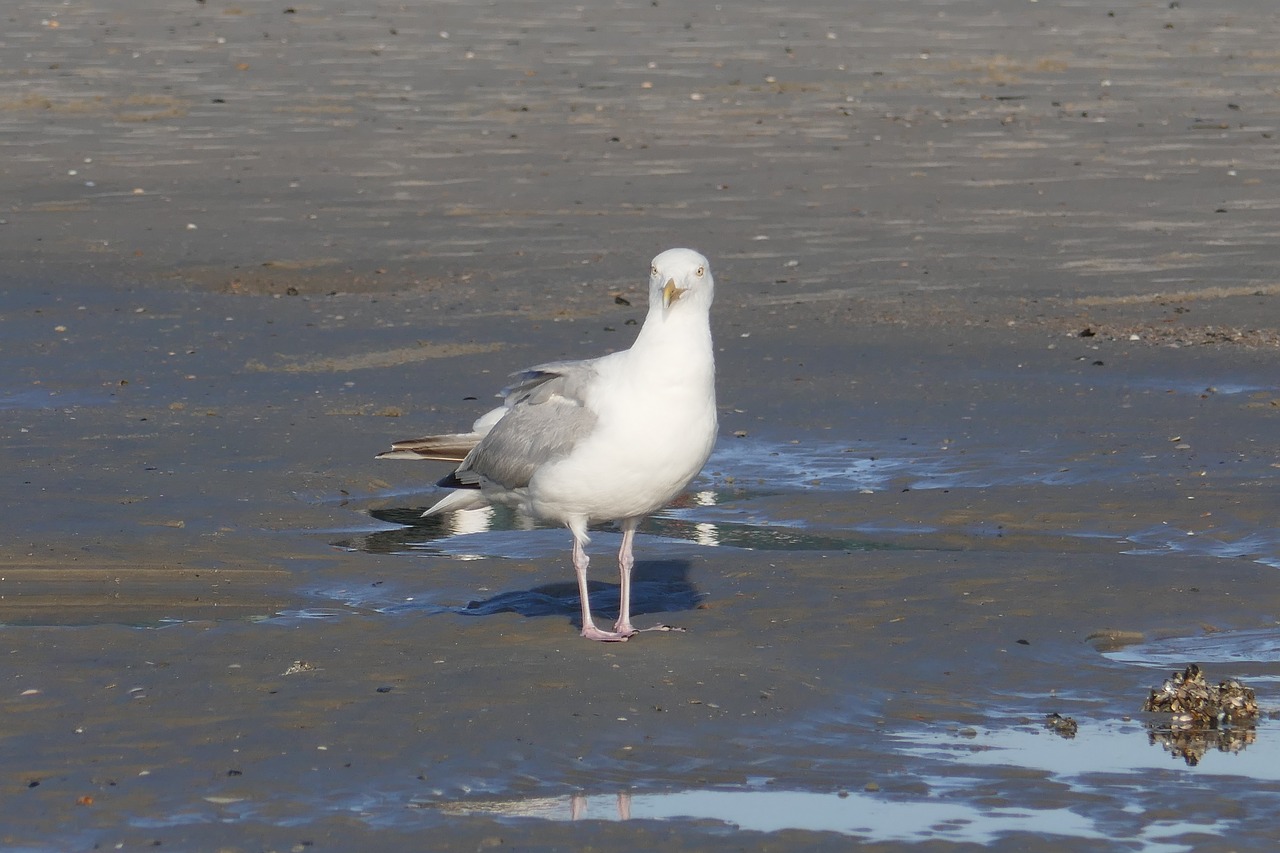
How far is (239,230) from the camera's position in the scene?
16250 millimetres

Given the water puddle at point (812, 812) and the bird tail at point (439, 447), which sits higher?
the bird tail at point (439, 447)

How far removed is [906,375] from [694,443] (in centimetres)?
482

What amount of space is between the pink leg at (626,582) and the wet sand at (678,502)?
19 cm

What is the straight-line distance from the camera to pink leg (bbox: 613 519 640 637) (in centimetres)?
738

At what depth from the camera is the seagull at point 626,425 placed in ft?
23.0

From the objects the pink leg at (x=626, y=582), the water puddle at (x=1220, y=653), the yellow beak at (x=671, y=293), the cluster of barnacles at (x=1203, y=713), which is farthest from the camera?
the pink leg at (x=626, y=582)

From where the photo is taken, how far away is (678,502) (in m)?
9.60

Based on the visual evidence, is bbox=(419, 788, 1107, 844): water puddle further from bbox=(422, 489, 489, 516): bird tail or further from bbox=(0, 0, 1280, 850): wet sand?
bbox=(422, 489, 489, 516): bird tail

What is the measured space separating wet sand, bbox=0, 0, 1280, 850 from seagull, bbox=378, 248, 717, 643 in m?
0.50

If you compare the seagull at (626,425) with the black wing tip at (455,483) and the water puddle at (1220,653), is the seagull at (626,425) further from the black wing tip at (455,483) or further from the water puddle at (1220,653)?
the water puddle at (1220,653)

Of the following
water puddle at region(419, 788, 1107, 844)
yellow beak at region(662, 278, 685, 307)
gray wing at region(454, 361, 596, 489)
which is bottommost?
water puddle at region(419, 788, 1107, 844)

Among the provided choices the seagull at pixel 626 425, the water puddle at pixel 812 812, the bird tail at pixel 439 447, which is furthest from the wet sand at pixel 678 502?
the seagull at pixel 626 425

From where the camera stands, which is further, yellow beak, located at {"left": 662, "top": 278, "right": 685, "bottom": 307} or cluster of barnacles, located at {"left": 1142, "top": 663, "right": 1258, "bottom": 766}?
yellow beak, located at {"left": 662, "top": 278, "right": 685, "bottom": 307}

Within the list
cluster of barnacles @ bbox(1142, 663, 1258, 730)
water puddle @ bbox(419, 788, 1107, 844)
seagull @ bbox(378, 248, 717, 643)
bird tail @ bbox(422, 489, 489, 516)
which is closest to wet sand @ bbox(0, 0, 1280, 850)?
water puddle @ bbox(419, 788, 1107, 844)
